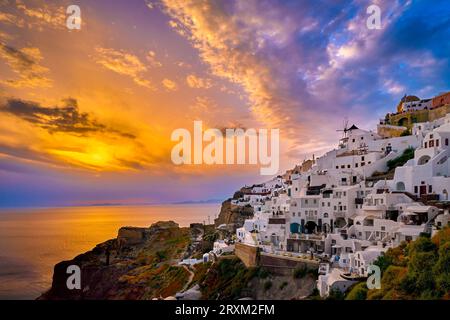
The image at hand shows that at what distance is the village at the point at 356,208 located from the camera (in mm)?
17312

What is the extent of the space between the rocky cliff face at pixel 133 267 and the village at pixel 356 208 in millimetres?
7191

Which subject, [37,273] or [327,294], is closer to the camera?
[327,294]

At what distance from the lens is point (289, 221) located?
24828 millimetres

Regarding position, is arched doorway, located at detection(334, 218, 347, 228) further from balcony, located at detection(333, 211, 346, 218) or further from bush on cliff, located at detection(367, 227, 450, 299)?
bush on cliff, located at detection(367, 227, 450, 299)

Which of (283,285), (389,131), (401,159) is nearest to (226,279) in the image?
(283,285)

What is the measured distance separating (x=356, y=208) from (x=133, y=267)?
28612 mm

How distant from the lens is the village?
56.8 ft

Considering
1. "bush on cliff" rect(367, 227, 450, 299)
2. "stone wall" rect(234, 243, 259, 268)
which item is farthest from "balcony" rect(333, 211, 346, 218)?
"bush on cliff" rect(367, 227, 450, 299)

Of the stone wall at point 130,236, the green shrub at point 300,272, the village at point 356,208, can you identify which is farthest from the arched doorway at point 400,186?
the stone wall at point 130,236

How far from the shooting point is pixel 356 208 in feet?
73.6
